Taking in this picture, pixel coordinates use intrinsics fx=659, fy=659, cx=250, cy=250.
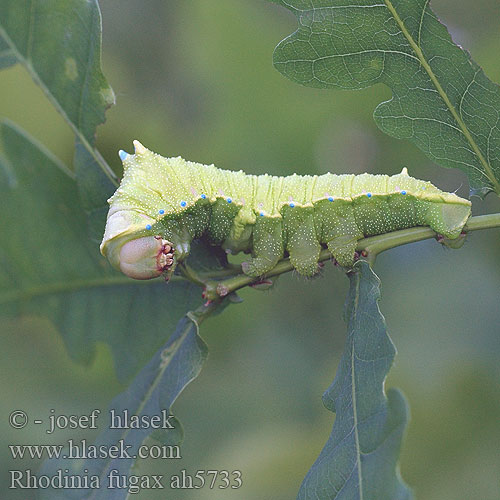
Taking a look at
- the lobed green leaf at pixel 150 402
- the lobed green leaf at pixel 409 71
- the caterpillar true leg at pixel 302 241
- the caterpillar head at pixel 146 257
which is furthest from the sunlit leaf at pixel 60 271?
the lobed green leaf at pixel 409 71

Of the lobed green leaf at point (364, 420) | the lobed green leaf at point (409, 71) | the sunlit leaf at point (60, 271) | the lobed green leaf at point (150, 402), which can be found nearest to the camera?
the lobed green leaf at point (364, 420)

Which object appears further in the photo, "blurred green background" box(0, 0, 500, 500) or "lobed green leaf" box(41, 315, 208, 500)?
"blurred green background" box(0, 0, 500, 500)

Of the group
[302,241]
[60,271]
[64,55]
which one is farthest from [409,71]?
[60,271]

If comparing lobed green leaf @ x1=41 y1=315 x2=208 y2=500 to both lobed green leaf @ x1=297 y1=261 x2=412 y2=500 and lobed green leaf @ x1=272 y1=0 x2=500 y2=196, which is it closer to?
lobed green leaf @ x1=297 y1=261 x2=412 y2=500

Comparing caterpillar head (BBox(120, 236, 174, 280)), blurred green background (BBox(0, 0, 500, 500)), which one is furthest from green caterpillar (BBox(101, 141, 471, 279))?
blurred green background (BBox(0, 0, 500, 500))

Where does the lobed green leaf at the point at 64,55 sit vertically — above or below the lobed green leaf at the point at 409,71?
above

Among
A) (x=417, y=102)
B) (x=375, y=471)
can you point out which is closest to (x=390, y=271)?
(x=417, y=102)

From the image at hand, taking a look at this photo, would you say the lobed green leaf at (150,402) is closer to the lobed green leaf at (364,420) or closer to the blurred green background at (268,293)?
the lobed green leaf at (364,420)
